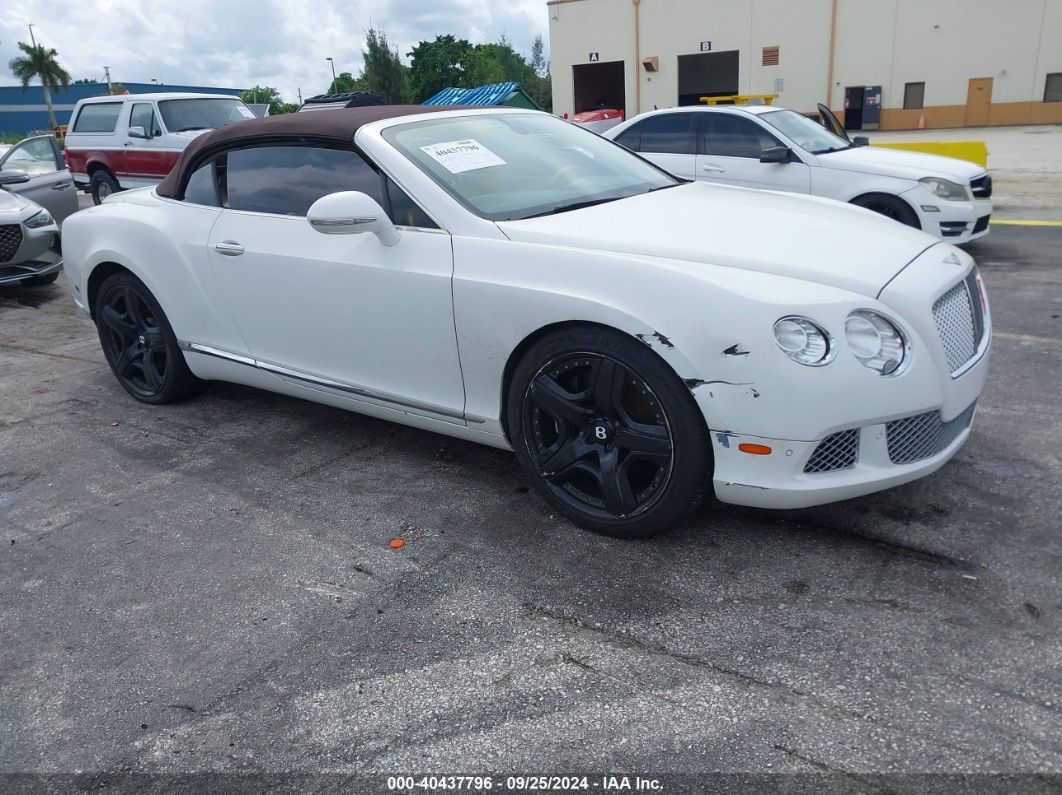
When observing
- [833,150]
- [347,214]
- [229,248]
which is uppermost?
[347,214]

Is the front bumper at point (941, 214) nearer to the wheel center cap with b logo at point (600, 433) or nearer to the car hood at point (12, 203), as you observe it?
the wheel center cap with b logo at point (600, 433)

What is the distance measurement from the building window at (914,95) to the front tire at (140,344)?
37515 mm

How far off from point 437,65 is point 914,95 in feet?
144

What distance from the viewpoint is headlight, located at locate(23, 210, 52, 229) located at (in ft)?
26.8

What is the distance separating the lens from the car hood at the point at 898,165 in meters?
8.01

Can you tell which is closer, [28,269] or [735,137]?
[28,269]

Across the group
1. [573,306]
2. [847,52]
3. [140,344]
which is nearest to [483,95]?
[847,52]

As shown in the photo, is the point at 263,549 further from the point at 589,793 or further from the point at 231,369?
the point at 589,793

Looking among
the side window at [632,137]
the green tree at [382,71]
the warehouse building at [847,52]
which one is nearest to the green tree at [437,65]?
the green tree at [382,71]

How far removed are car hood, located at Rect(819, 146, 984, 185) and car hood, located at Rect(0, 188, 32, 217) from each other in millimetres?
7773

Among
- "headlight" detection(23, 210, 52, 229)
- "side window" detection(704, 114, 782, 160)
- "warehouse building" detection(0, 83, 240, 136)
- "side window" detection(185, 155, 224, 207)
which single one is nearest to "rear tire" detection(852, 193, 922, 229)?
"side window" detection(704, 114, 782, 160)

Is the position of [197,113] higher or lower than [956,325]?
higher

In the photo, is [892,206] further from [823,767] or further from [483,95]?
[483,95]

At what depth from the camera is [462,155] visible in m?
3.60
